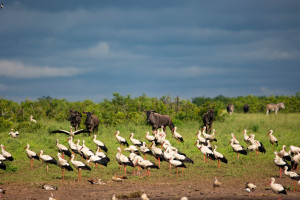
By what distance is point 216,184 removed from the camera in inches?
487

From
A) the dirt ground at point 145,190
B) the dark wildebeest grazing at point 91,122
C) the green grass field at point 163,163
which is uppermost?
the dark wildebeest grazing at point 91,122

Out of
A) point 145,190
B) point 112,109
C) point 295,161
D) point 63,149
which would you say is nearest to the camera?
point 145,190

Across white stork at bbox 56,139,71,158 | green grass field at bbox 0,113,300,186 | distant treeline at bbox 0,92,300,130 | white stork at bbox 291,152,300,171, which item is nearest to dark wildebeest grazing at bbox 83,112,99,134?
green grass field at bbox 0,113,300,186

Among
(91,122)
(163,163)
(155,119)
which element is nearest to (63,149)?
(163,163)

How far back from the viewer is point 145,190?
1280cm

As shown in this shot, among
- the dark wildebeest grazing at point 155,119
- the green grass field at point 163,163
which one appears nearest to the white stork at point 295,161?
the green grass field at point 163,163

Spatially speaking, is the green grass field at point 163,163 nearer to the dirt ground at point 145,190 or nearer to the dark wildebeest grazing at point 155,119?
the dirt ground at point 145,190

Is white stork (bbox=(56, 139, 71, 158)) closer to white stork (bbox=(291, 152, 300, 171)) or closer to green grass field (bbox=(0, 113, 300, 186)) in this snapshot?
green grass field (bbox=(0, 113, 300, 186))

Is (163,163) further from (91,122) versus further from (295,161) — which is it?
(91,122)

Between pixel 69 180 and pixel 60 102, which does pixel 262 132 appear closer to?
pixel 69 180

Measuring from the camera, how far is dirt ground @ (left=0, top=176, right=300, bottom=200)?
470 inches

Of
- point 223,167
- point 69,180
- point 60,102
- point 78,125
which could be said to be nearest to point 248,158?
point 223,167

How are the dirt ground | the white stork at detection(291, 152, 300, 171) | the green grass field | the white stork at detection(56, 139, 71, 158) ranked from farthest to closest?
the white stork at detection(56, 139, 71, 158) → the white stork at detection(291, 152, 300, 171) → the green grass field → the dirt ground

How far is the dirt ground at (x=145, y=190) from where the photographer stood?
11.9m
